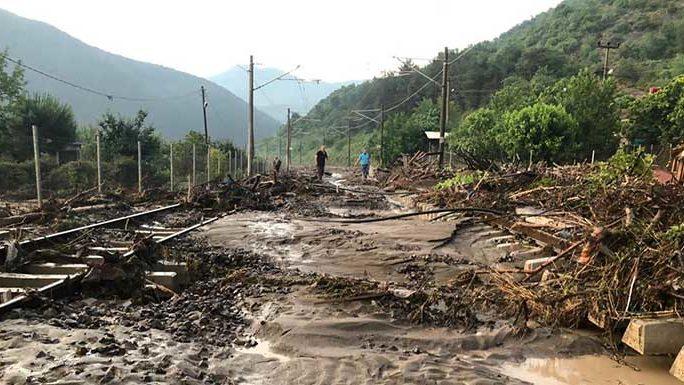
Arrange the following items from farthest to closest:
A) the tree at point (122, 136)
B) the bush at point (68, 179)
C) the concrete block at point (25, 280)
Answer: the tree at point (122, 136) → the bush at point (68, 179) → the concrete block at point (25, 280)

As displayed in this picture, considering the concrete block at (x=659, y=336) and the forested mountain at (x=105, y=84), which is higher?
the forested mountain at (x=105, y=84)

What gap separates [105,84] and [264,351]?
468 ft

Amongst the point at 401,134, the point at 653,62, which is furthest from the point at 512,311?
the point at 653,62

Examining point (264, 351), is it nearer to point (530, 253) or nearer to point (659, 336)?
point (659, 336)

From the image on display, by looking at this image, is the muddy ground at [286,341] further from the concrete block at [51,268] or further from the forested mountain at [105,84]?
Answer: the forested mountain at [105,84]

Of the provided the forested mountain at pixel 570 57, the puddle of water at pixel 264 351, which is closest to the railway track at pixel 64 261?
the puddle of water at pixel 264 351

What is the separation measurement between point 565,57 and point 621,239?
229 ft

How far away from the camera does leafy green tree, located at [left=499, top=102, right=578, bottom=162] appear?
21.9 m

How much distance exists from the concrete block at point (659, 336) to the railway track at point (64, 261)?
5.00 m

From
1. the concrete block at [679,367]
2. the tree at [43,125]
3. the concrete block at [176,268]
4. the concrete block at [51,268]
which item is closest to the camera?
the concrete block at [679,367]

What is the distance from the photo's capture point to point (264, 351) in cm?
454

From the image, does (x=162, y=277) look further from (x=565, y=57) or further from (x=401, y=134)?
(x=565, y=57)

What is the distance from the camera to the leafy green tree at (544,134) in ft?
71.9

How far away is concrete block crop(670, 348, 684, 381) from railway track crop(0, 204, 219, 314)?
5217 millimetres
